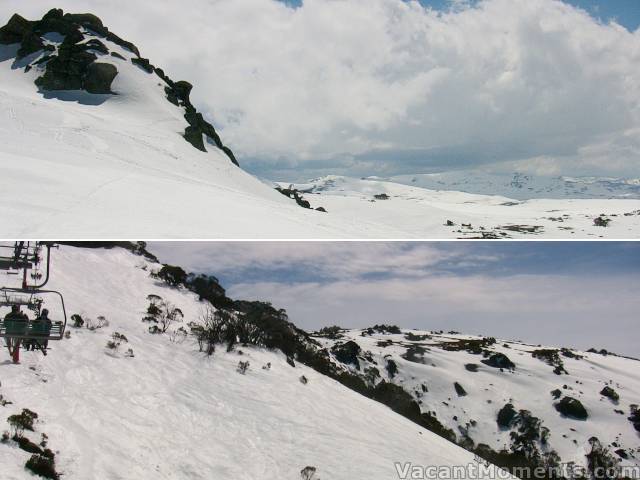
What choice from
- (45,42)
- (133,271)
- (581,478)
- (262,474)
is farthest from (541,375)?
(45,42)

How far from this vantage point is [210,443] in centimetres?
1659

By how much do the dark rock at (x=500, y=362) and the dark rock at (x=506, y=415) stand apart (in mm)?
11614

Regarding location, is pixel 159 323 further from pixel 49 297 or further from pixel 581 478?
pixel 581 478

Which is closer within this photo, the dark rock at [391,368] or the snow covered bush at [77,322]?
the snow covered bush at [77,322]

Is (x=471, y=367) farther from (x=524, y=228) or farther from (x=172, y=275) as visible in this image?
(x=172, y=275)

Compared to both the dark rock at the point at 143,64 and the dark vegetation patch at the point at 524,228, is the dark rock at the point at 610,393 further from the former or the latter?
the dark rock at the point at 143,64

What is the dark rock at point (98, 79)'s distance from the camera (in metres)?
57.7

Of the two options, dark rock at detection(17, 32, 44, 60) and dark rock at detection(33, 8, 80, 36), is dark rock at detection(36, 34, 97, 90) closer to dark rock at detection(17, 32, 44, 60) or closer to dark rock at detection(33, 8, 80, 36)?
dark rock at detection(17, 32, 44, 60)

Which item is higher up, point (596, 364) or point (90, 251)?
point (90, 251)

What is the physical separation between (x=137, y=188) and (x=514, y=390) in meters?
49.7

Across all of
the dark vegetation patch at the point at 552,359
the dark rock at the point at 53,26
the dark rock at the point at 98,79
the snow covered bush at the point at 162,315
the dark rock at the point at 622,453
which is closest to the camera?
the snow covered bush at the point at 162,315

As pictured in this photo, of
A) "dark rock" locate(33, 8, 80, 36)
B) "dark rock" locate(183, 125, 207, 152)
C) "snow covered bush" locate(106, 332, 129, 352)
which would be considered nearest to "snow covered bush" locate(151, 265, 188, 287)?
"snow covered bush" locate(106, 332, 129, 352)

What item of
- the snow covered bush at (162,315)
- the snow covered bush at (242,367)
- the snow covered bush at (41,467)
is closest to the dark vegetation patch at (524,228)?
the snow covered bush at (242,367)

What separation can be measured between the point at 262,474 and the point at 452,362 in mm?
53378
